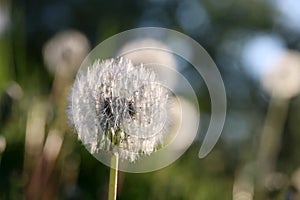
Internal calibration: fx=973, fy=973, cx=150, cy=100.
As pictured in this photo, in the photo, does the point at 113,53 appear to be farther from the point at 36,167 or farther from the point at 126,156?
the point at 126,156

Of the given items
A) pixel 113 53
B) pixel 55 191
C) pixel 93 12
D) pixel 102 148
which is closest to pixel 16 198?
pixel 55 191

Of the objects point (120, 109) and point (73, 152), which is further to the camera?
point (73, 152)

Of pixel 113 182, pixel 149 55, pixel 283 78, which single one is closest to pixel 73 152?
pixel 149 55

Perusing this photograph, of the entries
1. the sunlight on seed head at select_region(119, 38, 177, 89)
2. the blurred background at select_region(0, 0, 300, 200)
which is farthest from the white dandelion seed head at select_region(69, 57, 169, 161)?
the sunlight on seed head at select_region(119, 38, 177, 89)

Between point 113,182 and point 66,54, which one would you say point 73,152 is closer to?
point 66,54

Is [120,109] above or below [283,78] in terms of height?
below

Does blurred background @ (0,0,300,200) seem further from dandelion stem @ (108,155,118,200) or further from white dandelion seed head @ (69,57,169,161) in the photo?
dandelion stem @ (108,155,118,200)

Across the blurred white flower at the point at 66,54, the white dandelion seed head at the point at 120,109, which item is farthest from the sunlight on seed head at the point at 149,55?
the white dandelion seed head at the point at 120,109

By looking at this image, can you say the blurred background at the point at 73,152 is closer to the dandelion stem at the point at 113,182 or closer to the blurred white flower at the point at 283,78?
the blurred white flower at the point at 283,78
